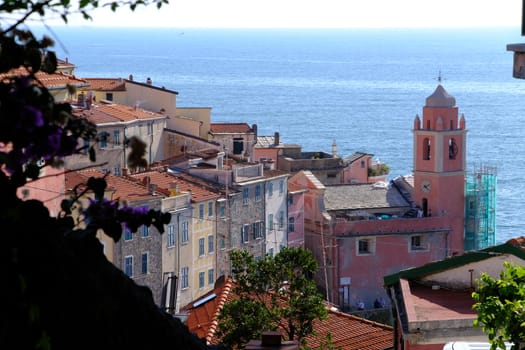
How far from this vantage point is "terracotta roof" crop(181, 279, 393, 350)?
22953 millimetres

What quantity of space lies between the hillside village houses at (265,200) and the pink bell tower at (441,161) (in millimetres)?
53

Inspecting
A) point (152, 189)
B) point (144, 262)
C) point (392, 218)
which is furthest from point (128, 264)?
point (392, 218)

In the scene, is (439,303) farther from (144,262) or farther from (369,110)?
(369,110)

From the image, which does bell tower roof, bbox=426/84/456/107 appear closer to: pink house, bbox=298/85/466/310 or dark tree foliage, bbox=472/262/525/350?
pink house, bbox=298/85/466/310

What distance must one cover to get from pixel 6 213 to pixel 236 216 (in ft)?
168

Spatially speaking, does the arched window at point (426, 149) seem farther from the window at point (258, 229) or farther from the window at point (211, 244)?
the window at point (211, 244)

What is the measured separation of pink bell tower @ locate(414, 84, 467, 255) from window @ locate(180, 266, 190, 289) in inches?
610

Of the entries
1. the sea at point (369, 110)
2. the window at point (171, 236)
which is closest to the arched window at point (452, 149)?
the sea at point (369, 110)

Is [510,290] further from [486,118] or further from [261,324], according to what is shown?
[486,118]

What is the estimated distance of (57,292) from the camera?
3.32m

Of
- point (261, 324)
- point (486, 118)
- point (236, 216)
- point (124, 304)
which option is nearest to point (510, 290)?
point (124, 304)

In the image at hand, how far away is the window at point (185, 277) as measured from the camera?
160ft

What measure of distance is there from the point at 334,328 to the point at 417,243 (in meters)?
34.9

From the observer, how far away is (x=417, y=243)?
59906 millimetres
